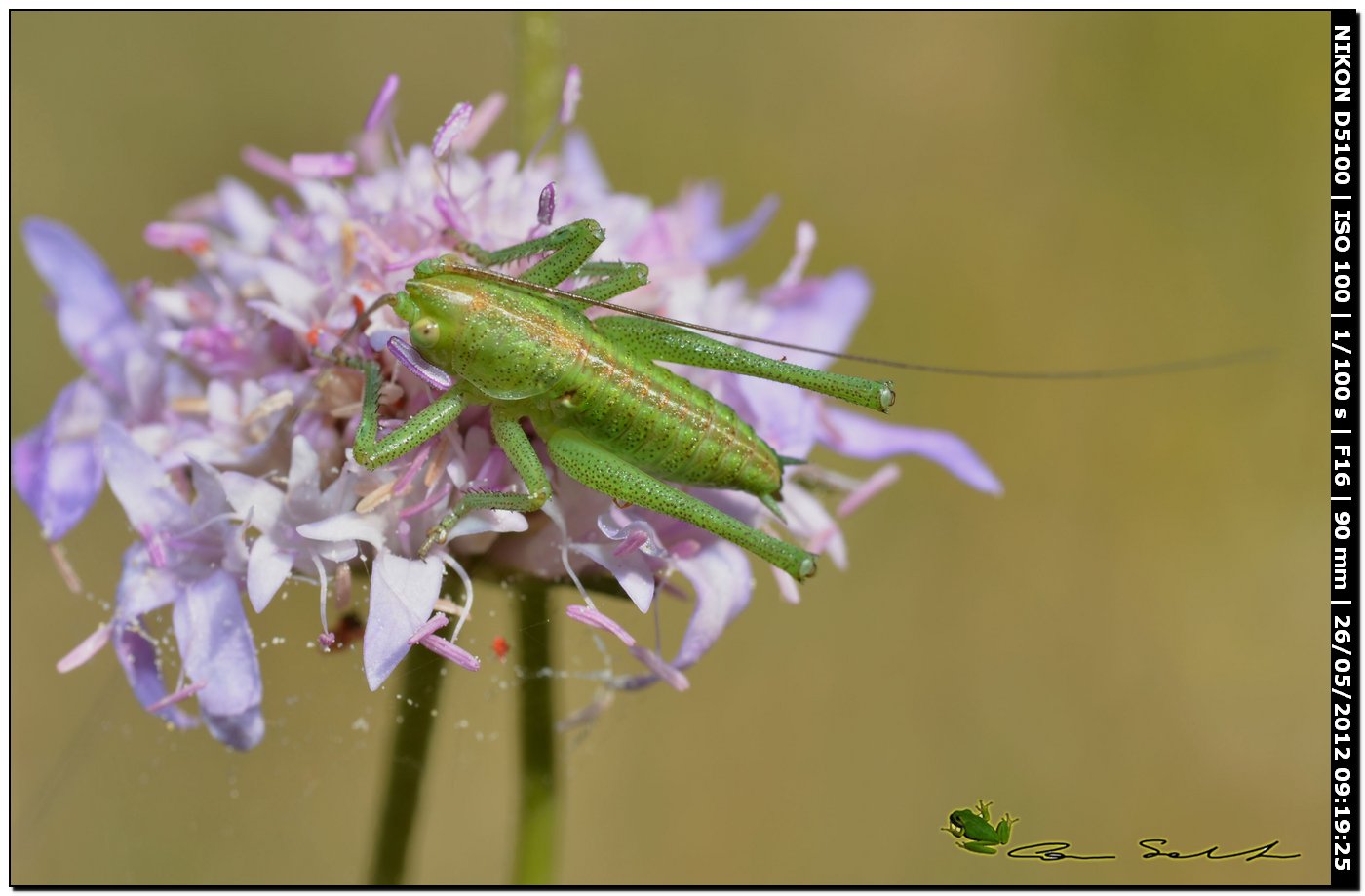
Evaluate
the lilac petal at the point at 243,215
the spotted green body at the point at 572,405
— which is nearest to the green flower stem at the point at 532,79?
the spotted green body at the point at 572,405

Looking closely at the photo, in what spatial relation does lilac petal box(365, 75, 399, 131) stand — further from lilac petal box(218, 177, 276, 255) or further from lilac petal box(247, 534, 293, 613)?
lilac petal box(247, 534, 293, 613)

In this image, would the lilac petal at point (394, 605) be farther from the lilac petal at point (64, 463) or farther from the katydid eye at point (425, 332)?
the lilac petal at point (64, 463)

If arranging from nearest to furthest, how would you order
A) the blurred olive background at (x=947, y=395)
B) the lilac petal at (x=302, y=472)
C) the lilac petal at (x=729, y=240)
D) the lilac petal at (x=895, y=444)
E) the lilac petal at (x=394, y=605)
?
the lilac petal at (x=394, y=605), the lilac petal at (x=302, y=472), the lilac petal at (x=895, y=444), the lilac petal at (x=729, y=240), the blurred olive background at (x=947, y=395)

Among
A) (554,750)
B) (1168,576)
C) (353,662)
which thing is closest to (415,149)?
(353,662)

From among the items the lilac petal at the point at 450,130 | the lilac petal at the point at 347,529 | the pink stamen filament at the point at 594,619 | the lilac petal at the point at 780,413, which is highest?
the lilac petal at the point at 450,130

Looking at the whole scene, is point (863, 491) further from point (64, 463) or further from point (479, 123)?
point (64, 463)

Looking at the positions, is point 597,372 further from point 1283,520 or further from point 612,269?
point 1283,520

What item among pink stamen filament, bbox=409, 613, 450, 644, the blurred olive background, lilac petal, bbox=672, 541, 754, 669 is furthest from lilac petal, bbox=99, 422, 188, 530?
the blurred olive background

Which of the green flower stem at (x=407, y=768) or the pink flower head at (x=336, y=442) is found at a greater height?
the pink flower head at (x=336, y=442)
